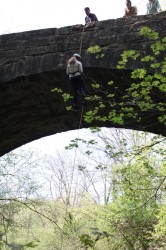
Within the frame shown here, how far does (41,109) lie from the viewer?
5.47 m

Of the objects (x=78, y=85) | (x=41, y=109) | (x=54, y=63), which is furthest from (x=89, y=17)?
(x=41, y=109)

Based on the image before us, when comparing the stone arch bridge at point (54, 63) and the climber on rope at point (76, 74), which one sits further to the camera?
the stone arch bridge at point (54, 63)

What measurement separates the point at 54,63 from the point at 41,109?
101cm

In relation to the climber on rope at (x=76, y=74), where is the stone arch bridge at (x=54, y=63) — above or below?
above

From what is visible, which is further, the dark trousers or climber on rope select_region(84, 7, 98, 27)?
climber on rope select_region(84, 7, 98, 27)

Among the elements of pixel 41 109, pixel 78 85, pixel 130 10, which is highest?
pixel 130 10

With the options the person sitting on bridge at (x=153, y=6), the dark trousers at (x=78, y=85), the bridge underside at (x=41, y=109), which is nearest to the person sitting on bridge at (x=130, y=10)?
the person sitting on bridge at (x=153, y=6)

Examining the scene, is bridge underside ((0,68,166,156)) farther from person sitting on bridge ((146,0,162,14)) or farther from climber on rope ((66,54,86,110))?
person sitting on bridge ((146,0,162,14))

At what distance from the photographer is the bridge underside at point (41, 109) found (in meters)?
4.72

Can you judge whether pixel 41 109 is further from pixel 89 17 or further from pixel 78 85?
pixel 89 17

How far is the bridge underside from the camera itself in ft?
15.5

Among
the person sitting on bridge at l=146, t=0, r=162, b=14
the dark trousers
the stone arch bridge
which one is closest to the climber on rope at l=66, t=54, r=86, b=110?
the dark trousers

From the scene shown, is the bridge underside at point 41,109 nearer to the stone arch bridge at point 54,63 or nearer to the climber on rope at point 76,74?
the stone arch bridge at point 54,63

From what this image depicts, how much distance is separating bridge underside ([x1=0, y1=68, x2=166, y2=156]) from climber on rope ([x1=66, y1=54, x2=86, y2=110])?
256mm
